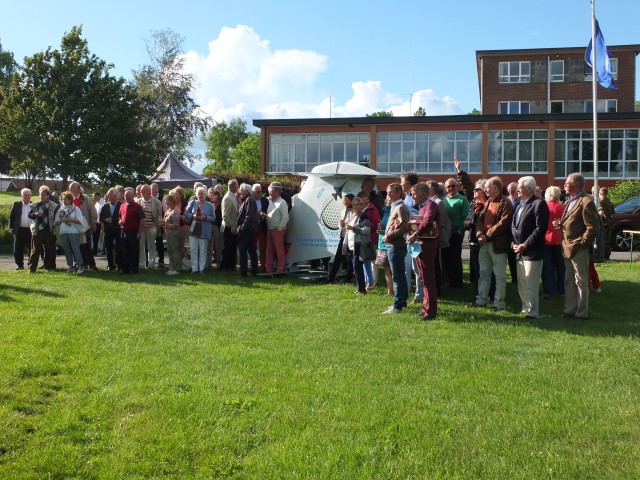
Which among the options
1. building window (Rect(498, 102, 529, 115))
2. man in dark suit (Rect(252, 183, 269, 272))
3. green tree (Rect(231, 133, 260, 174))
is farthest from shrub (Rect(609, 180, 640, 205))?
green tree (Rect(231, 133, 260, 174))

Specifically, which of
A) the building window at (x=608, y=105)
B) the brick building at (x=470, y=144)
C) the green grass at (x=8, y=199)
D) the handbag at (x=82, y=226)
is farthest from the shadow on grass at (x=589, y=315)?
the building window at (x=608, y=105)

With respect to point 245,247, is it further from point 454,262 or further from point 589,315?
point 589,315

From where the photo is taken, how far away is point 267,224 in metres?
13.2

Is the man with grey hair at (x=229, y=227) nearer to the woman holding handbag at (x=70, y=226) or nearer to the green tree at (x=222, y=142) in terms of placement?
the woman holding handbag at (x=70, y=226)

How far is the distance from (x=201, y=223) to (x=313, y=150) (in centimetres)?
3043

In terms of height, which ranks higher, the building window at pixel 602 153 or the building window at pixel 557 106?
the building window at pixel 557 106

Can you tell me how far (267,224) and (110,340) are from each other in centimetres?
614

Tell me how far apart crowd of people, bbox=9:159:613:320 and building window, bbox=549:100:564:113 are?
35891 mm

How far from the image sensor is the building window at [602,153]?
39.2 meters

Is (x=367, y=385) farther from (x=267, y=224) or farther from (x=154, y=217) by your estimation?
(x=154, y=217)

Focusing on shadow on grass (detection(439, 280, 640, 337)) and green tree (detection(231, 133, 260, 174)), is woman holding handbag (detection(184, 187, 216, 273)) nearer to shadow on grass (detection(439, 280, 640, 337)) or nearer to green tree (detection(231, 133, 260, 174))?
shadow on grass (detection(439, 280, 640, 337))

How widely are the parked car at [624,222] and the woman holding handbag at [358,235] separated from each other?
11338mm

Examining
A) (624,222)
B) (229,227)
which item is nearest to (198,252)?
(229,227)

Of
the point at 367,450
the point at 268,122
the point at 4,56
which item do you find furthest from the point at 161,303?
the point at 4,56
